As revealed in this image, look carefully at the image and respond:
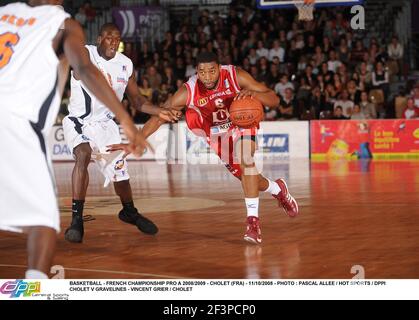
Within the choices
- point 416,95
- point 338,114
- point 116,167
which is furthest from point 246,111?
point 416,95

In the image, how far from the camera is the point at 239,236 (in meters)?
8.08

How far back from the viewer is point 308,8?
17.2m

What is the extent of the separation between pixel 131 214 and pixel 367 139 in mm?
12712

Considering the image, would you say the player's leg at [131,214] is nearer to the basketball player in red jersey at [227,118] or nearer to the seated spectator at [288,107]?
the basketball player in red jersey at [227,118]

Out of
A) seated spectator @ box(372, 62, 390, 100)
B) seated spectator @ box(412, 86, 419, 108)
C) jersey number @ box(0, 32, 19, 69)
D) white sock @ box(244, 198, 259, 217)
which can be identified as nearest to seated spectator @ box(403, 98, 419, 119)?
seated spectator @ box(412, 86, 419, 108)

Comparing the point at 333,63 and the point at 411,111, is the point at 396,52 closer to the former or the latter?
the point at 333,63

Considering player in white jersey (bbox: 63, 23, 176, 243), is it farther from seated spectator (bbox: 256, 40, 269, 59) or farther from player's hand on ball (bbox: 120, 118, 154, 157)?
seated spectator (bbox: 256, 40, 269, 59)

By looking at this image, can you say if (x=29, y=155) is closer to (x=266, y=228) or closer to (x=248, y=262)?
(x=248, y=262)

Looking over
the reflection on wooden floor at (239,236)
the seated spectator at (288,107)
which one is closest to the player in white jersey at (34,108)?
the reflection on wooden floor at (239,236)

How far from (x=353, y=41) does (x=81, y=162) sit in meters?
16.1

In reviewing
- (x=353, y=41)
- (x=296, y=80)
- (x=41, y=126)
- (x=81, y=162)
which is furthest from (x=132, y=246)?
(x=353, y=41)

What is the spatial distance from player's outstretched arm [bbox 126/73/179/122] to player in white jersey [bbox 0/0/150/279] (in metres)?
2.39

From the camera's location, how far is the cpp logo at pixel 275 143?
20.6 m

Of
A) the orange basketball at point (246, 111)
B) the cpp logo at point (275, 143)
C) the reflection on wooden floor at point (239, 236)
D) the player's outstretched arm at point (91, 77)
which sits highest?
the player's outstretched arm at point (91, 77)
